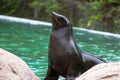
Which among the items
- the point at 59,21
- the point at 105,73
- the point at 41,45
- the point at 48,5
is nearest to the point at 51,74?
the point at 59,21

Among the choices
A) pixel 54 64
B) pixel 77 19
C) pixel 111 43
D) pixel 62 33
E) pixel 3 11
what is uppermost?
pixel 62 33

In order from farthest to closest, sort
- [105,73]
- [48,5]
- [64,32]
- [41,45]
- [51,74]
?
[48,5] → [41,45] → [51,74] → [64,32] → [105,73]

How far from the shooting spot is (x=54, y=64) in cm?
484

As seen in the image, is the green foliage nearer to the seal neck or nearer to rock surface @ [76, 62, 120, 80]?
the seal neck

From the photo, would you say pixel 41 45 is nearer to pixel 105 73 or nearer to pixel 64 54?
pixel 64 54

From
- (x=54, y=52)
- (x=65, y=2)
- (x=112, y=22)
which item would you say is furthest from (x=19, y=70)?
(x=65, y=2)

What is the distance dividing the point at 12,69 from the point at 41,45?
7463mm

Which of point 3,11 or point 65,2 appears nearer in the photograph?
point 65,2

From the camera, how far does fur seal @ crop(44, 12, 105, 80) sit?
4.77 m

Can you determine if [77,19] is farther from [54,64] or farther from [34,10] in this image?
[54,64]

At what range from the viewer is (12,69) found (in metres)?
4.27

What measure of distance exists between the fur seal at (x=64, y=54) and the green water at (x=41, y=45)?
78.5 inches

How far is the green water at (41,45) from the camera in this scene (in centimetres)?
890

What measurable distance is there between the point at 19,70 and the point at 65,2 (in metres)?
15.7
